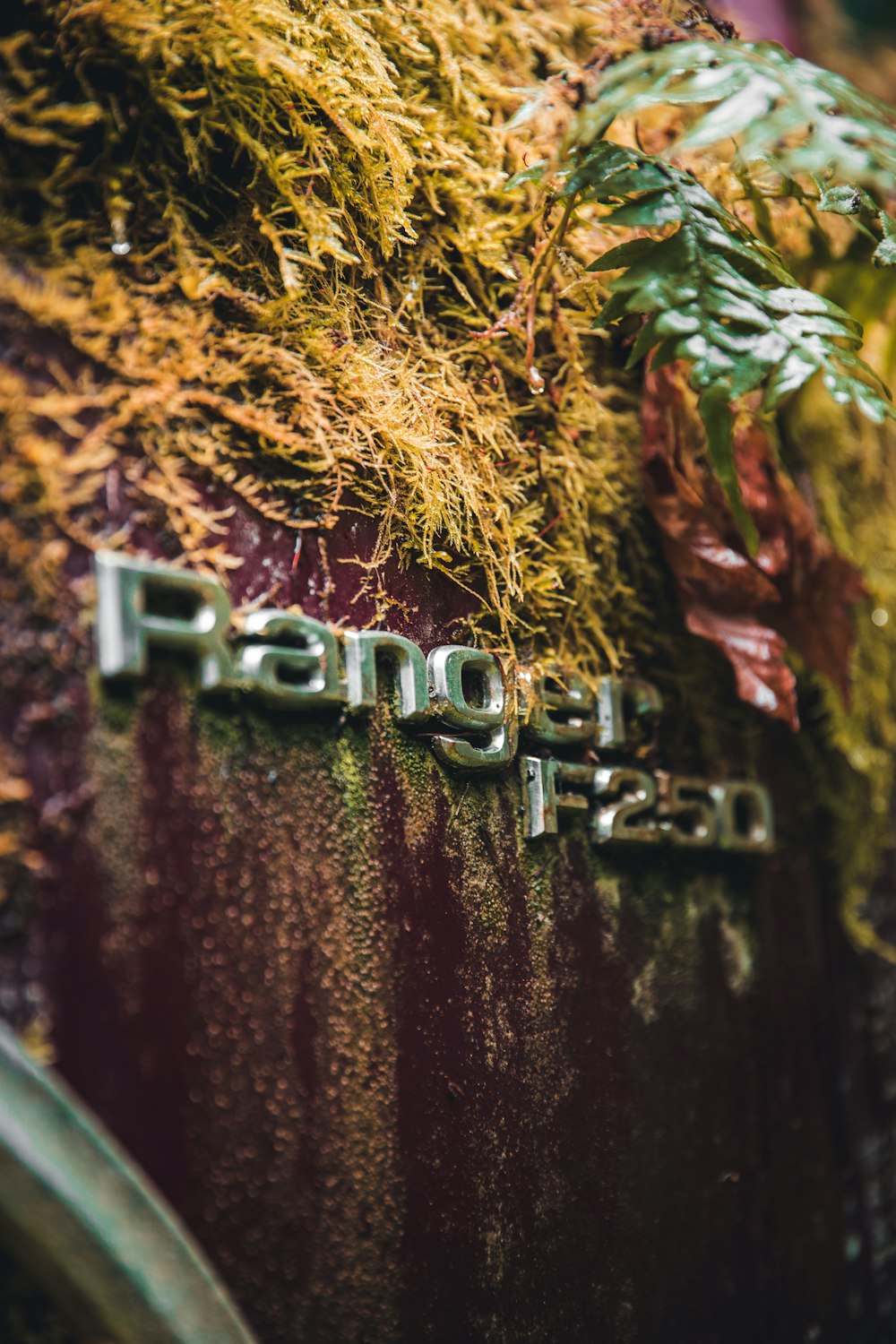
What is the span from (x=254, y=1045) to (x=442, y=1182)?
9.6 inches

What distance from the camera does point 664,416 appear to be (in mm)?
1264

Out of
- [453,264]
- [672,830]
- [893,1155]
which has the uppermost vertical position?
[453,264]

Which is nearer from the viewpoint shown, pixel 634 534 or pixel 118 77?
pixel 118 77

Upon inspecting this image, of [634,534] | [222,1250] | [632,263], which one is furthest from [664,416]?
[222,1250]

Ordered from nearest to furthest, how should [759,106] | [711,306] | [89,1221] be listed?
[89,1221] < [759,106] < [711,306]

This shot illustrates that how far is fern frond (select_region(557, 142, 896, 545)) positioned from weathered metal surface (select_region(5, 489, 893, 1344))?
1.08 ft

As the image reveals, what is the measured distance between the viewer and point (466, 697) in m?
1.06

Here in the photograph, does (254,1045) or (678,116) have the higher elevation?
(678,116)

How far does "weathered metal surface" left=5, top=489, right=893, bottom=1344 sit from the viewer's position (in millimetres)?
758

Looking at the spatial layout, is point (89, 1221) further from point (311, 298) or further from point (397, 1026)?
point (311, 298)

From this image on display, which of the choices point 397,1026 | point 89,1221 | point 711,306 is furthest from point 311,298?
point 89,1221

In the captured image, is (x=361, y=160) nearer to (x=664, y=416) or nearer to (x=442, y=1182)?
(x=664, y=416)

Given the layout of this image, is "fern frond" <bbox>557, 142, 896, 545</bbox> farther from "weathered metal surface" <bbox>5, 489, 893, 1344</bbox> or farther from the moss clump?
"weathered metal surface" <bbox>5, 489, 893, 1344</bbox>

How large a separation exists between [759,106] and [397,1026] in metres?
0.82
